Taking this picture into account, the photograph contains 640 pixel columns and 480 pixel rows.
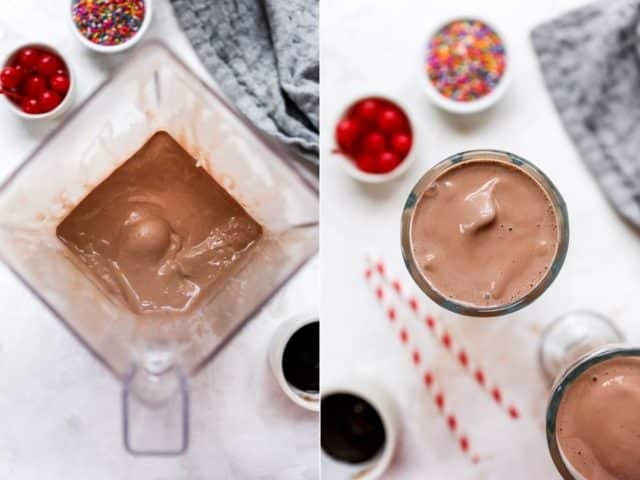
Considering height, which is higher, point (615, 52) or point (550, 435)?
point (615, 52)

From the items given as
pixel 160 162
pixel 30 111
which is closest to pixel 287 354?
pixel 160 162

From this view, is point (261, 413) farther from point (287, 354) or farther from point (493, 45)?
point (493, 45)

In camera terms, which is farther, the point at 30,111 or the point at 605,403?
the point at 30,111

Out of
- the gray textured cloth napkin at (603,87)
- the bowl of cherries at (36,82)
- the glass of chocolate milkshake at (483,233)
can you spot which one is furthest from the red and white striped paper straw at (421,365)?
the bowl of cherries at (36,82)

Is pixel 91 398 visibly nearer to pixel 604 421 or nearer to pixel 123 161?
pixel 123 161

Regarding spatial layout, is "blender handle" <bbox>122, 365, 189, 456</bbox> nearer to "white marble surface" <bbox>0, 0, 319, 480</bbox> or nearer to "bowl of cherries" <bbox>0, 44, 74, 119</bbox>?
"white marble surface" <bbox>0, 0, 319, 480</bbox>

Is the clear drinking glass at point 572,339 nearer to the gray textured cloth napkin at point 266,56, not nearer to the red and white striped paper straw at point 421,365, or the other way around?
the red and white striped paper straw at point 421,365

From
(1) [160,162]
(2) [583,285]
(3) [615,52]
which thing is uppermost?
(1) [160,162]

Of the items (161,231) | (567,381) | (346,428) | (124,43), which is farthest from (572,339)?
(124,43)
